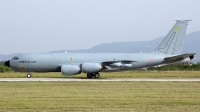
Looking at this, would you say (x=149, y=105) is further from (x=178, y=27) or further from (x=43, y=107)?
(x=178, y=27)

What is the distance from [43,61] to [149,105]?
2926 cm

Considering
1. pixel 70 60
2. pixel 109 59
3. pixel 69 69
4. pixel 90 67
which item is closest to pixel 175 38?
pixel 109 59

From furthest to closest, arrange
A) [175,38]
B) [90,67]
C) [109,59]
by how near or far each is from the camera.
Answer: [109,59]
[175,38]
[90,67]

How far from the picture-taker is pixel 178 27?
1850 inches

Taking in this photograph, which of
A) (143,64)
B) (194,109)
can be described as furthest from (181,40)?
(194,109)

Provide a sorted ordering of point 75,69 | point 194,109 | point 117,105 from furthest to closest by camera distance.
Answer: point 75,69
point 117,105
point 194,109

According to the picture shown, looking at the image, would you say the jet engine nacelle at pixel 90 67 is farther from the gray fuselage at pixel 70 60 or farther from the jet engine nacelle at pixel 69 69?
the gray fuselage at pixel 70 60

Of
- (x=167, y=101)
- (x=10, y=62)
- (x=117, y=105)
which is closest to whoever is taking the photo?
(x=117, y=105)

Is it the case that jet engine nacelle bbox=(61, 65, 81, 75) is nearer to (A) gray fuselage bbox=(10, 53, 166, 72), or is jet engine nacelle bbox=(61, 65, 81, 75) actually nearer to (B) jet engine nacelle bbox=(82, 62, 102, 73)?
(B) jet engine nacelle bbox=(82, 62, 102, 73)

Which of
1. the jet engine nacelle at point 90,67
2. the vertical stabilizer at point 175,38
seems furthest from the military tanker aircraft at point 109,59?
the jet engine nacelle at point 90,67

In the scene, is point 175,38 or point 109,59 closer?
point 175,38

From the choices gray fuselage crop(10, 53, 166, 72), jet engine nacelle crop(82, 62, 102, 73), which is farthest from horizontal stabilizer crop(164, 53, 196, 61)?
jet engine nacelle crop(82, 62, 102, 73)

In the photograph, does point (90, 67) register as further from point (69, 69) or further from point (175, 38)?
point (175, 38)

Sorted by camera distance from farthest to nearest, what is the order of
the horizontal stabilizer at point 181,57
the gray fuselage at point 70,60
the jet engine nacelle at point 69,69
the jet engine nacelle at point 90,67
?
the gray fuselage at point 70,60 → the jet engine nacelle at point 90,67 → the jet engine nacelle at point 69,69 → the horizontal stabilizer at point 181,57
